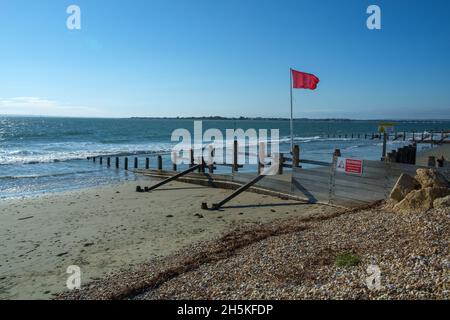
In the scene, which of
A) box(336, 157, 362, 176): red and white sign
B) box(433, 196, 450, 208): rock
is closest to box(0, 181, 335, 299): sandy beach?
box(336, 157, 362, 176): red and white sign

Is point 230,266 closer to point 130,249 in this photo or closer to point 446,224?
point 130,249

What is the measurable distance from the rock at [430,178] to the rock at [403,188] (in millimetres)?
170

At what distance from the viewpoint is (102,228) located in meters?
10.7

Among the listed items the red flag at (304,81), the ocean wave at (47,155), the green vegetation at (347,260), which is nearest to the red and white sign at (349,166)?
the red flag at (304,81)

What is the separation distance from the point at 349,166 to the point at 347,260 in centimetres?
609

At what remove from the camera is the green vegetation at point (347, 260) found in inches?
231

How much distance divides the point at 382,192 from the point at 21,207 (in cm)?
1293

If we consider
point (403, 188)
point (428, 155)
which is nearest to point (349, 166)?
point (403, 188)

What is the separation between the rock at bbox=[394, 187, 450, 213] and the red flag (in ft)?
24.0

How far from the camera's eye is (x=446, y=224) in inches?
264

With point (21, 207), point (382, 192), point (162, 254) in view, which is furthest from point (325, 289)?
point (21, 207)

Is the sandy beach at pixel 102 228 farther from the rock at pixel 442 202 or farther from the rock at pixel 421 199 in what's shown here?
the rock at pixel 442 202

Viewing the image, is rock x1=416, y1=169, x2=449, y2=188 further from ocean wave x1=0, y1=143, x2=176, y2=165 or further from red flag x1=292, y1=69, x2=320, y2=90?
ocean wave x1=0, y1=143, x2=176, y2=165

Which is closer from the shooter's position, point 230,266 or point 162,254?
Result: point 230,266
